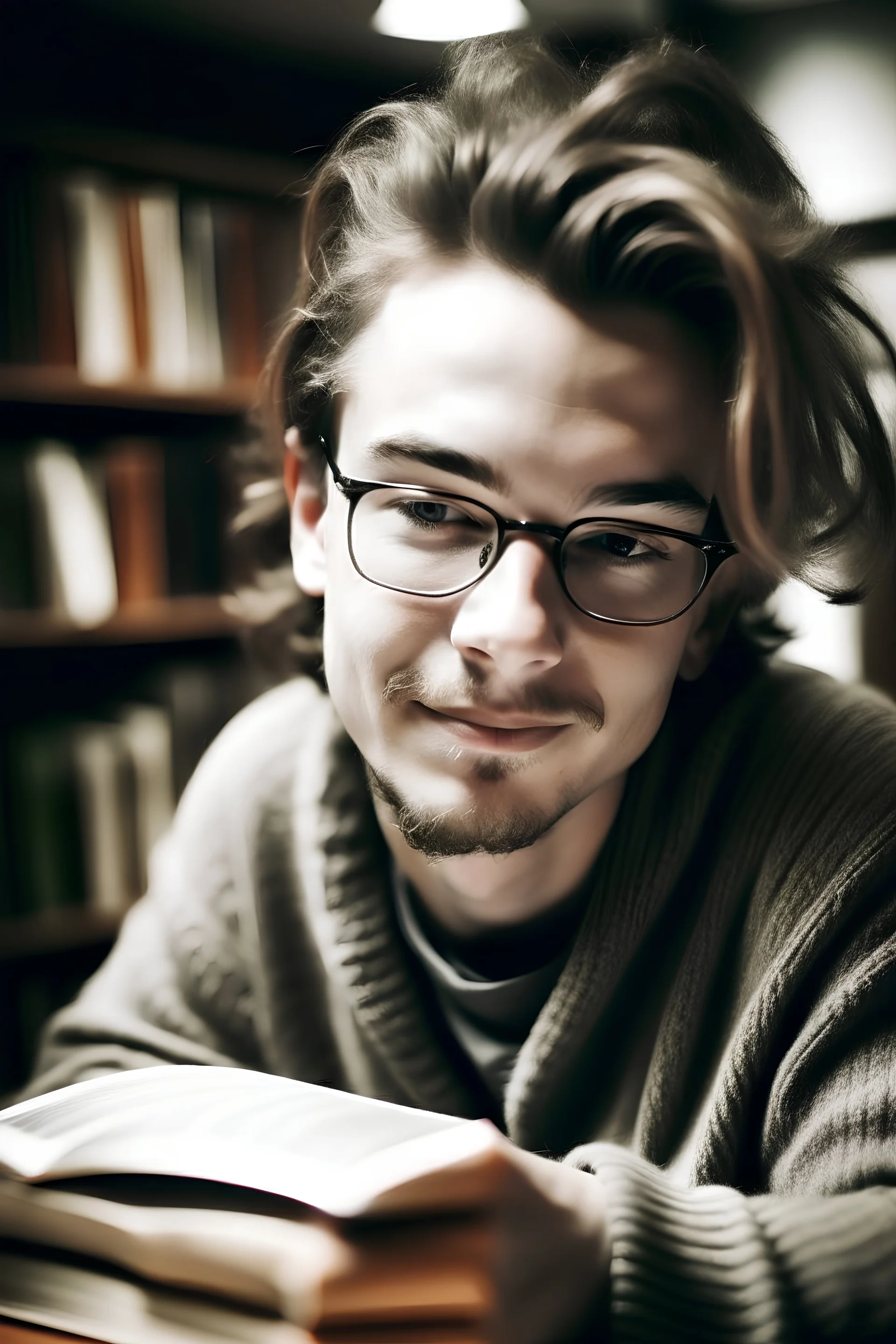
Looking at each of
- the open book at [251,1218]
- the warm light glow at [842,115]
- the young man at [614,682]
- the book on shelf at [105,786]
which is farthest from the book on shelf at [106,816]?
the warm light glow at [842,115]

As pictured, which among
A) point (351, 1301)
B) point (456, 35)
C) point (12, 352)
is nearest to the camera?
point (351, 1301)

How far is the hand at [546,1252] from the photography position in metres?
0.49

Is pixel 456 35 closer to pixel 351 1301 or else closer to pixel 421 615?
pixel 421 615

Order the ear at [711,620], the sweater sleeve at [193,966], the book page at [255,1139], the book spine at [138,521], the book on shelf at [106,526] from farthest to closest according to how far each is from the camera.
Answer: the book spine at [138,521], the book on shelf at [106,526], the sweater sleeve at [193,966], the ear at [711,620], the book page at [255,1139]

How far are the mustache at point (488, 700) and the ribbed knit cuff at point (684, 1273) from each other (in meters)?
0.26

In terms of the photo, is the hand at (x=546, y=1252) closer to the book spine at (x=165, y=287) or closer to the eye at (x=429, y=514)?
the eye at (x=429, y=514)

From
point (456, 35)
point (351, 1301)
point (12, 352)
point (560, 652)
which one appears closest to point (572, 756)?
point (560, 652)

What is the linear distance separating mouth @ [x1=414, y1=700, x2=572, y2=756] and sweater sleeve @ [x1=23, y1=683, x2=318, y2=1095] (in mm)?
336

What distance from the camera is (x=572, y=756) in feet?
2.12

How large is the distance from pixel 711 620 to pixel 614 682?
138mm

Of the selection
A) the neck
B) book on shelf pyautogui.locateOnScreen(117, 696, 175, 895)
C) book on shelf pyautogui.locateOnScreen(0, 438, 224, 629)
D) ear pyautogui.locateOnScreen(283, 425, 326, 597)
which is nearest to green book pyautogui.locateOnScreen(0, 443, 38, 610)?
book on shelf pyautogui.locateOnScreen(0, 438, 224, 629)

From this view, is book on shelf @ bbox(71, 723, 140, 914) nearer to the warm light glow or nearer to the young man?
the young man

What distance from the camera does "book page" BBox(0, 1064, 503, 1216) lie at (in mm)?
470

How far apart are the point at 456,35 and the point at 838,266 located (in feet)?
1.06
